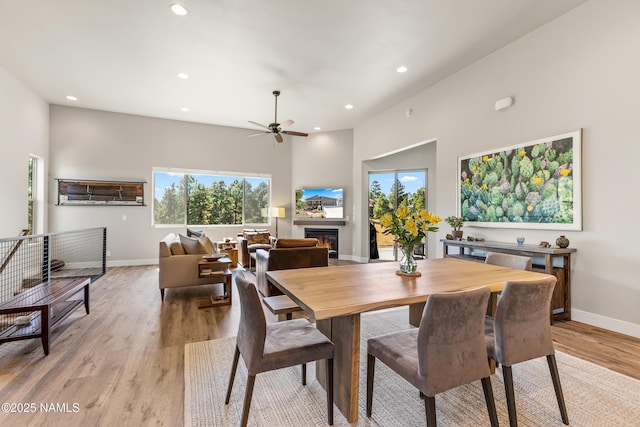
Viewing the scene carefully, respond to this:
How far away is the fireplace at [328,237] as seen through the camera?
7.77 m

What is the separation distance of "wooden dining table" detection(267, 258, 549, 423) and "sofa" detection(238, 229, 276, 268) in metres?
3.81

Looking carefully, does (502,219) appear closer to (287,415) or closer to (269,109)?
(287,415)

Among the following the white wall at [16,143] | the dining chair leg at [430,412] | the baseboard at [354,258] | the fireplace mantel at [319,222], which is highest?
the white wall at [16,143]

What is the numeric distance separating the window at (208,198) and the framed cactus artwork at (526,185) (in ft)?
17.3

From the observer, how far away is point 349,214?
25.3 feet

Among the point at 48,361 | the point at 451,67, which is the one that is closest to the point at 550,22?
the point at 451,67

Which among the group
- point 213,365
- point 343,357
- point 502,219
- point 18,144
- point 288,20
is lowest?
point 213,365

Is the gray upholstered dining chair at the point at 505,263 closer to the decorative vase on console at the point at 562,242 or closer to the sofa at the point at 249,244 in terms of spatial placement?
the decorative vase on console at the point at 562,242

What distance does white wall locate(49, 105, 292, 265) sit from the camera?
6184mm

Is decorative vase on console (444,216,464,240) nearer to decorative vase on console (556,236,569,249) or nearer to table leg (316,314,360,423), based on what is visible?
decorative vase on console (556,236,569,249)

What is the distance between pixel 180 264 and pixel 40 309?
170cm

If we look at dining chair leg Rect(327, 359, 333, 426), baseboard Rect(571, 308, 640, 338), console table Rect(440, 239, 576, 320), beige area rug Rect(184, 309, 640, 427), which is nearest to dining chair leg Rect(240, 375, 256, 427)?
beige area rug Rect(184, 309, 640, 427)

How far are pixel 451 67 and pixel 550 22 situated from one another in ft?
4.16

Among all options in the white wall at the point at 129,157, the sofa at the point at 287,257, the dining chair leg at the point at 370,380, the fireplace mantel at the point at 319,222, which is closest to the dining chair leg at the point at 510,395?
the dining chair leg at the point at 370,380
